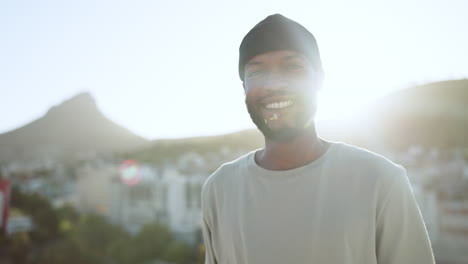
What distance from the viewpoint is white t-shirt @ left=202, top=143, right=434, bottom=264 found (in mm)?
1846

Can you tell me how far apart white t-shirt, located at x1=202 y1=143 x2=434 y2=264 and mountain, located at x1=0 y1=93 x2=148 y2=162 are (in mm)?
72723

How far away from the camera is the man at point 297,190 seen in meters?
1.86

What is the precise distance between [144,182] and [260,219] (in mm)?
27836

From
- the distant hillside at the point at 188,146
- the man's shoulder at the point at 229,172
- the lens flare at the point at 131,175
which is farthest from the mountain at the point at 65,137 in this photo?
the man's shoulder at the point at 229,172

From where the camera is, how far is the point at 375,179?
189 centimetres

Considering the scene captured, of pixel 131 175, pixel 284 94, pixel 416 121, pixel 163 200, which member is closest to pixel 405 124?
pixel 416 121

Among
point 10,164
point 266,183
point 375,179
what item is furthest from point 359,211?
point 10,164

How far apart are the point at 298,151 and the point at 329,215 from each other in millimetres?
407

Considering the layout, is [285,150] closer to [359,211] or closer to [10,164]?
[359,211]

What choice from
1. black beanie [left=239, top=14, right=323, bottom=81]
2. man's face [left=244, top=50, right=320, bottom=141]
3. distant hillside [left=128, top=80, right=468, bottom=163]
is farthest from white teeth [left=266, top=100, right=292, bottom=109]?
distant hillside [left=128, top=80, right=468, bottom=163]

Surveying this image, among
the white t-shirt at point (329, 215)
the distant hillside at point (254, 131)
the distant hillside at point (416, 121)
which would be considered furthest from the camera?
the distant hillside at point (416, 121)

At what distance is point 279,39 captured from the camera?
216 centimetres

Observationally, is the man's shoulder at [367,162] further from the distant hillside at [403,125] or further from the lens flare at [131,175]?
the lens flare at [131,175]

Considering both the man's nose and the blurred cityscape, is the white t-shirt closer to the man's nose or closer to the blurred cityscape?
the man's nose
